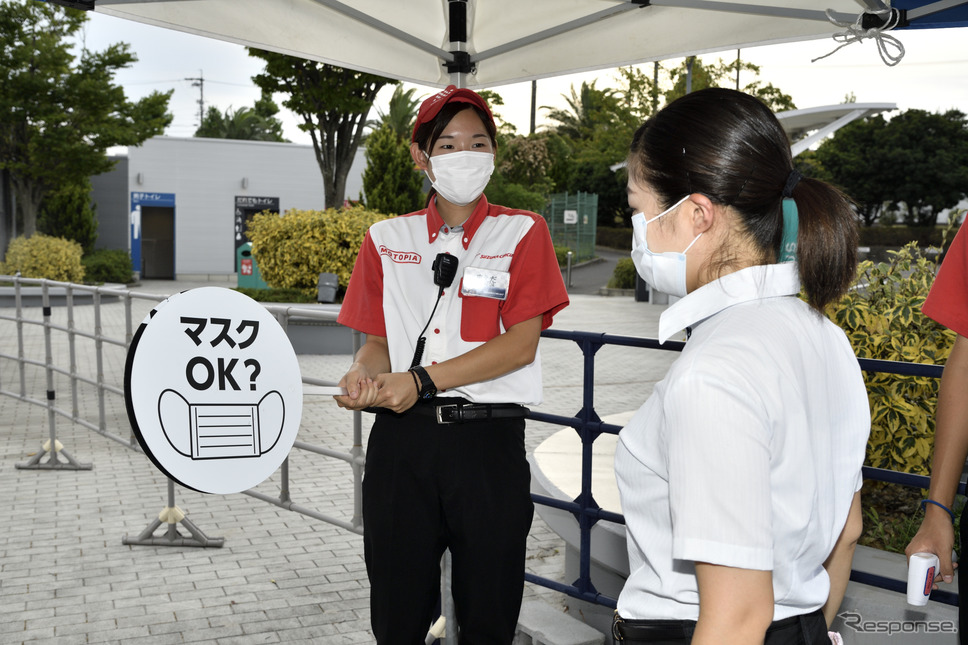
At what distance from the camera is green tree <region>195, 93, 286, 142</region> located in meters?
62.8

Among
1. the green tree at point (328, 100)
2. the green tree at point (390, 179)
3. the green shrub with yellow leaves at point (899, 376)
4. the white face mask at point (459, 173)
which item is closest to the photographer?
the white face mask at point (459, 173)

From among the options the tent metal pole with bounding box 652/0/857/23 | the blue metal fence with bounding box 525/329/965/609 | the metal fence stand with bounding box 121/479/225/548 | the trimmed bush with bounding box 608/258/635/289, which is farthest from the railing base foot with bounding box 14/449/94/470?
the trimmed bush with bounding box 608/258/635/289

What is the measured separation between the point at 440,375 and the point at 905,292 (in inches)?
91.6

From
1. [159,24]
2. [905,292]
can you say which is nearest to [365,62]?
[159,24]

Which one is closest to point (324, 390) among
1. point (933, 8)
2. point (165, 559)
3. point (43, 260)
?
point (933, 8)

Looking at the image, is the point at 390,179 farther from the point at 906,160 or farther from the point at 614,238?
the point at 906,160

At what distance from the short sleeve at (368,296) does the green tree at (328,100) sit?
14.9 metres

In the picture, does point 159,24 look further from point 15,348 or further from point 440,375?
point 15,348

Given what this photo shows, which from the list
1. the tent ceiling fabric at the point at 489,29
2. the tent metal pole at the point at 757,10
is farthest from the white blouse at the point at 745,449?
the tent ceiling fabric at the point at 489,29

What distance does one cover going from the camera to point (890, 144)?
1713 inches

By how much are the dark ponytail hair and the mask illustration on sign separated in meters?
1.33

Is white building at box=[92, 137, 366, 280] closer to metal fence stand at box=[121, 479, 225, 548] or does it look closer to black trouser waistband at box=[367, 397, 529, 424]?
metal fence stand at box=[121, 479, 225, 548]

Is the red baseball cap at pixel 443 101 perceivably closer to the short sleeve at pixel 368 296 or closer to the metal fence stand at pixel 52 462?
the short sleeve at pixel 368 296

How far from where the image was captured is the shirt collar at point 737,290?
1.18m
